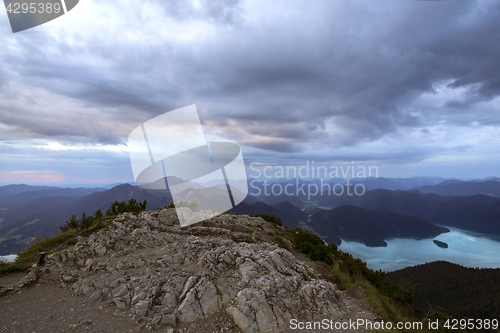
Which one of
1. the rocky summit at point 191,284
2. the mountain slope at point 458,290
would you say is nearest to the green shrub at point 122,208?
the rocky summit at point 191,284

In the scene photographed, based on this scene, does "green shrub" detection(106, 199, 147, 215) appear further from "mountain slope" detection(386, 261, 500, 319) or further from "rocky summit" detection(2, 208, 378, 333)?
"mountain slope" detection(386, 261, 500, 319)

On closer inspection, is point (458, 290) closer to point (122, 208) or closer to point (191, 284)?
point (191, 284)

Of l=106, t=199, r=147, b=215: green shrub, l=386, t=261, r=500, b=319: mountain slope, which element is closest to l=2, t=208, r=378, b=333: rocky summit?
l=106, t=199, r=147, b=215: green shrub

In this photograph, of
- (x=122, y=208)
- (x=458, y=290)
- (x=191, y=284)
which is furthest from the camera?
(x=458, y=290)

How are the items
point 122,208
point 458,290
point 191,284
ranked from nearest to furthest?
point 191,284 → point 122,208 → point 458,290

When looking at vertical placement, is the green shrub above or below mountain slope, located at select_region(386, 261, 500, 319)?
above

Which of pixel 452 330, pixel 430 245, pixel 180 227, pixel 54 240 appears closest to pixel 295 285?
pixel 180 227

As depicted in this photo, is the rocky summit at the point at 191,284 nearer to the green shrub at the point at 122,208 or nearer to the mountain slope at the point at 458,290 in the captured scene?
the green shrub at the point at 122,208

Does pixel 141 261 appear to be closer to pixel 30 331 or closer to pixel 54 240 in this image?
pixel 30 331

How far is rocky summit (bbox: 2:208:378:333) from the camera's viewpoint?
26.4ft

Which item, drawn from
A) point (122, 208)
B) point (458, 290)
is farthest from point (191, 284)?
point (458, 290)

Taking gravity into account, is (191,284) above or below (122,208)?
below

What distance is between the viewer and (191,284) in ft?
30.6

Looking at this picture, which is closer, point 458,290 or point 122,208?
point 122,208
